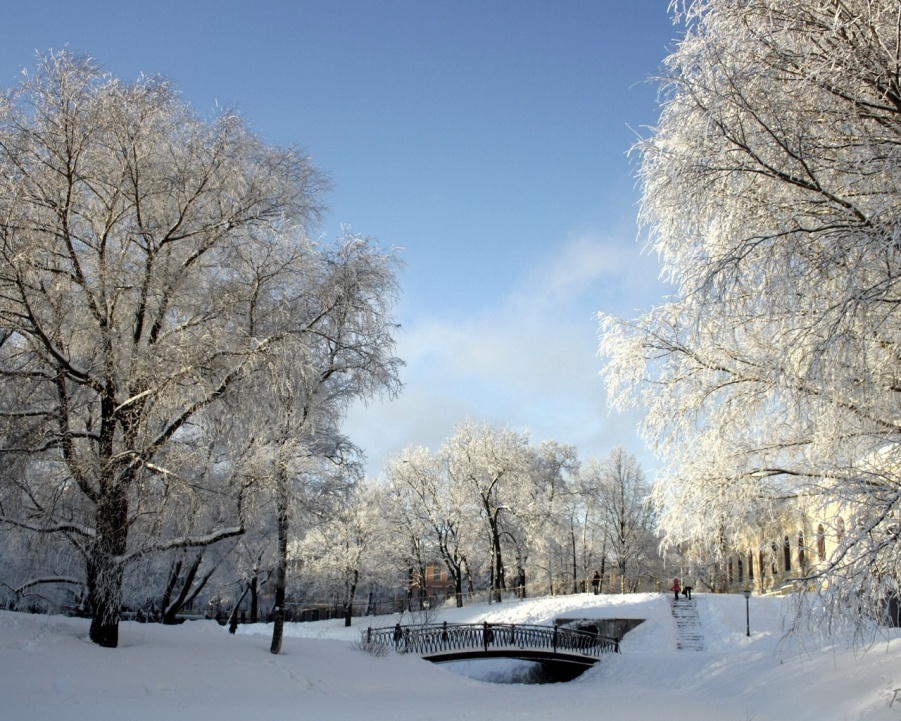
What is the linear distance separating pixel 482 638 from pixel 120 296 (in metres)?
17.0

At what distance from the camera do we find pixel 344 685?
48.4ft

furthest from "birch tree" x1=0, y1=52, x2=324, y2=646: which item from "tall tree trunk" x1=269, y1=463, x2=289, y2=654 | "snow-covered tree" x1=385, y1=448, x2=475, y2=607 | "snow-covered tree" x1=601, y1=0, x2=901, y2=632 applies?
"snow-covered tree" x1=385, y1=448, x2=475, y2=607

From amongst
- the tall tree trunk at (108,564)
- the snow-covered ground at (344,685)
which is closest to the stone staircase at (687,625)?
the snow-covered ground at (344,685)

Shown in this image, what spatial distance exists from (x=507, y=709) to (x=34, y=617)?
→ 382 inches

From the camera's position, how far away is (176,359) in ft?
38.1

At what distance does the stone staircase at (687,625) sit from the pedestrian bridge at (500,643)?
8.80ft

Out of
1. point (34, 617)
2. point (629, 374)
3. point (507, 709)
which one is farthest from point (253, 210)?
point (507, 709)

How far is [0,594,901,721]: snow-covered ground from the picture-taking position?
1020 centimetres

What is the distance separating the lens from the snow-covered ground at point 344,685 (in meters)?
10.2

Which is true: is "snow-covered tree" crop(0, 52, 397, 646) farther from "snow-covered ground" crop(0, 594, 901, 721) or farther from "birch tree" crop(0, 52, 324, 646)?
"snow-covered ground" crop(0, 594, 901, 721)

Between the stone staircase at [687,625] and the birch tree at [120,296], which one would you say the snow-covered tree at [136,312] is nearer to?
the birch tree at [120,296]

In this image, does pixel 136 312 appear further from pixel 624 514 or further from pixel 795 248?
pixel 624 514

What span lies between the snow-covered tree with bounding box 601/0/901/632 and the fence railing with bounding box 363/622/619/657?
13.0 m

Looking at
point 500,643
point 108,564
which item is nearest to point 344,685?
point 108,564
